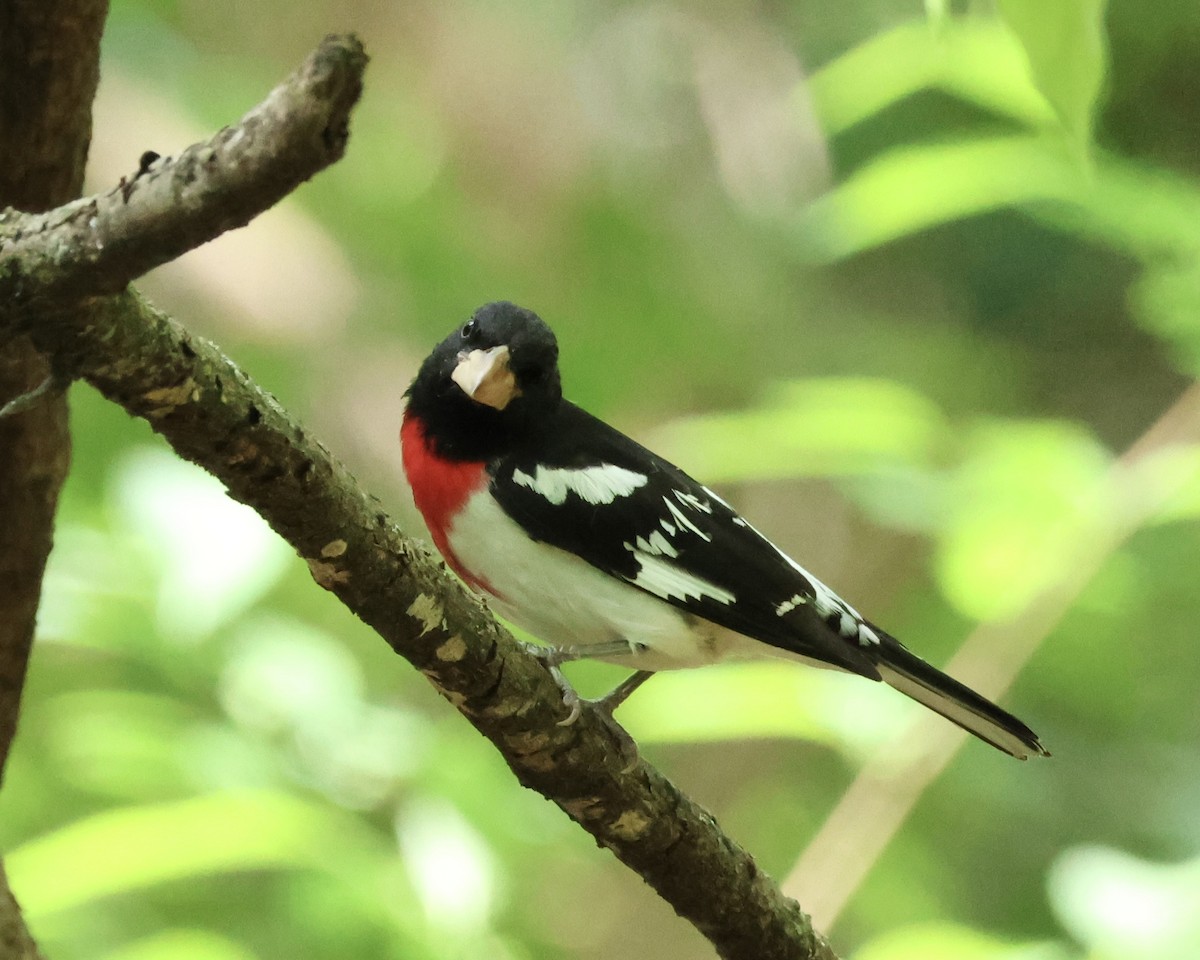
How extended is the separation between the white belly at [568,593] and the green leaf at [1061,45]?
2.62 ft

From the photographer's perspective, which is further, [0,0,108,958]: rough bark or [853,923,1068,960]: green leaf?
[853,923,1068,960]: green leaf

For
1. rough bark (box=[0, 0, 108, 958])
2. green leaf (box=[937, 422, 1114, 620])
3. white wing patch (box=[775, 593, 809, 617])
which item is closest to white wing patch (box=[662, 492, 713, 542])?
white wing patch (box=[775, 593, 809, 617])

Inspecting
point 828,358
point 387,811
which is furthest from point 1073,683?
point 387,811

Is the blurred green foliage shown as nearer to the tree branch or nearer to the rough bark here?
the rough bark

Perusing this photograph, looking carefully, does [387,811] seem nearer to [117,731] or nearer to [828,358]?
[117,731]

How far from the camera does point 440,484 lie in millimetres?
1289

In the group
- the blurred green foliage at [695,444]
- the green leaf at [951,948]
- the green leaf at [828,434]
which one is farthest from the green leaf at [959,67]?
the green leaf at [951,948]

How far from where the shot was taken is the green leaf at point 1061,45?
51 cm

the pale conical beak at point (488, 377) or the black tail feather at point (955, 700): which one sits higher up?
the black tail feather at point (955, 700)

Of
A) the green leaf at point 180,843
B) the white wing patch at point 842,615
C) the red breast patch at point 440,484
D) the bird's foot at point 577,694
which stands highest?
the white wing patch at point 842,615

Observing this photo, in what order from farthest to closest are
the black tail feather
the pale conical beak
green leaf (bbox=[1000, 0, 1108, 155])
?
the black tail feather
the pale conical beak
green leaf (bbox=[1000, 0, 1108, 155])

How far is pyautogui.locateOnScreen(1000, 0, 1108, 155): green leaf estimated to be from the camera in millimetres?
513

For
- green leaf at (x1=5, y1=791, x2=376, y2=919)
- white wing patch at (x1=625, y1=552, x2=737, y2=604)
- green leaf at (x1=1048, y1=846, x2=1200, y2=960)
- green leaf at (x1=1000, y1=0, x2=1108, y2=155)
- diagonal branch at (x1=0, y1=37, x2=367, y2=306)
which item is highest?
green leaf at (x1=1048, y1=846, x2=1200, y2=960)

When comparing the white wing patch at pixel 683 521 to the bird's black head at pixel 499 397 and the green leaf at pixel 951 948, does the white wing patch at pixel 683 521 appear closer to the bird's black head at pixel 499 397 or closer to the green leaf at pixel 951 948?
the bird's black head at pixel 499 397
